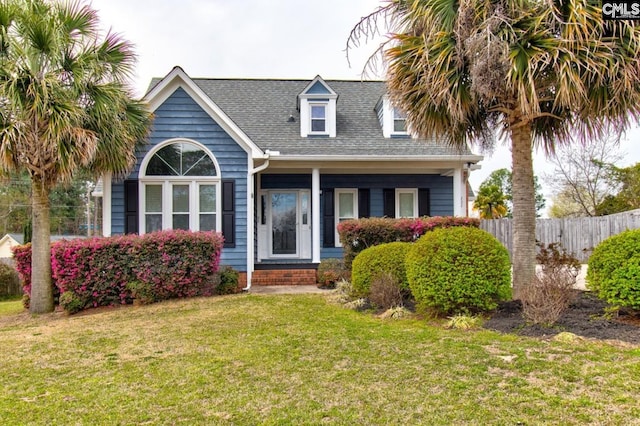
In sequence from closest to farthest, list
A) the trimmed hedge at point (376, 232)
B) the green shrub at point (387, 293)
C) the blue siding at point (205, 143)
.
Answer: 1. the green shrub at point (387, 293)
2. the trimmed hedge at point (376, 232)
3. the blue siding at point (205, 143)

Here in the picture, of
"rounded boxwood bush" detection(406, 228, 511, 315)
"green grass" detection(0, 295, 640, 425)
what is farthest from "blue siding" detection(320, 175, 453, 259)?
"green grass" detection(0, 295, 640, 425)

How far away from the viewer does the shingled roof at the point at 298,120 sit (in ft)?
38.7

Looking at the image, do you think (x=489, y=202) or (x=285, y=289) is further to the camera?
(x=489, y=202)

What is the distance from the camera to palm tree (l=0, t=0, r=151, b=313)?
24.8 feet

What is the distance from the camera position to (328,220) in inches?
505

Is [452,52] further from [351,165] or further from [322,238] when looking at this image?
[322,238]

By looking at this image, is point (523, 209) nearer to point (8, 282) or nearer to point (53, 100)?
point (53, 100)

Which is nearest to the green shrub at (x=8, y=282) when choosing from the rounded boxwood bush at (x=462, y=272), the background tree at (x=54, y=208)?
the rounded boxwood bush at (x=462, y=272)

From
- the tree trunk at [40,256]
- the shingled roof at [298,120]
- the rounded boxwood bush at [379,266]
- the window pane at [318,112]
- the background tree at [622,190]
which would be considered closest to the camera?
the rounded boxwood bush at [379,266]

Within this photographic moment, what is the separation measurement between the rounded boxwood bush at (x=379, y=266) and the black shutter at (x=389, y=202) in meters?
5.32

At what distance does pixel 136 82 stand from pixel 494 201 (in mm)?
28184

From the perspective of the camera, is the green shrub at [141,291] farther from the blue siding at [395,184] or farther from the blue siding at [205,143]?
the blue siding at [395,184]

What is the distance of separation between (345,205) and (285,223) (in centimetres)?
203

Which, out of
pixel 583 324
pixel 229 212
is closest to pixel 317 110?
pixel 229 212
